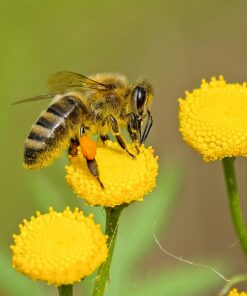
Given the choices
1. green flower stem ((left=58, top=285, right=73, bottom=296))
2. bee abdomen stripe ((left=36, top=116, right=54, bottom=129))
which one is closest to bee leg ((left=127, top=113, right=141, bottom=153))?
bee abdomen stripe ((left=36, top=116, right=54, bottom=129))

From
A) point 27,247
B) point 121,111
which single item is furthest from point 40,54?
point 27,247

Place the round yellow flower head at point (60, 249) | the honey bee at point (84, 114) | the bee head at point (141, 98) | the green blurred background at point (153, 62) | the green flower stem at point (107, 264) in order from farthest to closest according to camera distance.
→ 1. the green blurred background at point (153, 62)
2. the bee head at point (141, 98)
3. the honey bee at point (84, 114)
4. the green flower stem at point (107, 264)
5. the round yellow flower head at point (60, 249)

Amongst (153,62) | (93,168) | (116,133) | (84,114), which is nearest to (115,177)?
(93,168)

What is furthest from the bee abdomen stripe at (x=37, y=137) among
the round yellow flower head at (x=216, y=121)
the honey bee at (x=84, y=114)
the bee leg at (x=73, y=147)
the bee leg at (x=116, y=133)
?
the round yellow flower head at (x=216, y=121)

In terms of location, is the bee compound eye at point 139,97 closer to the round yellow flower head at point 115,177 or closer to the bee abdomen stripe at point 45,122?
the round yellow flower head at point 115,177

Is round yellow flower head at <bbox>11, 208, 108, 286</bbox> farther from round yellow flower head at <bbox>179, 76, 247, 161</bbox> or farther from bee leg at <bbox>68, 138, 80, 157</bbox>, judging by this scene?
round yellow flower head at <bbox>179, 76, 247, 161</bbox>

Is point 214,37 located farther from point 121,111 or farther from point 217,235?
point 121,111
